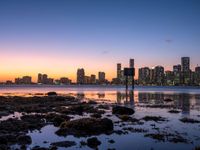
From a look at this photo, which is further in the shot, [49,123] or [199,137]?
[49,123]

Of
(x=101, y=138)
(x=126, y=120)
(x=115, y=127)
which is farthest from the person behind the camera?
(x=126, y=120)

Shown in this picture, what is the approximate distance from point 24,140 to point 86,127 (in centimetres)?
747

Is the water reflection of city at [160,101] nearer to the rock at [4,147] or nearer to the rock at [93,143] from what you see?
the rock at [93,143]

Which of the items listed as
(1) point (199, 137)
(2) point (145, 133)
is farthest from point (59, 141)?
(1) point (199, 137)

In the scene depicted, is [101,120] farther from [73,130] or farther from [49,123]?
[49,123]

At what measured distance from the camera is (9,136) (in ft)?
89.9

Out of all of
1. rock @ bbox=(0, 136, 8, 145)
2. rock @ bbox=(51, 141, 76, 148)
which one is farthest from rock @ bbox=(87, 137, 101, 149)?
rock @ bbox=(0, 136, 8, 145)

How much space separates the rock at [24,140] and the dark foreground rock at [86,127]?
389 cm

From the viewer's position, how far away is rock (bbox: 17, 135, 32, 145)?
84.0 ft

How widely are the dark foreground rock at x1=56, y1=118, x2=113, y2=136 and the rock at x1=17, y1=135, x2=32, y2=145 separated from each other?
389 cm

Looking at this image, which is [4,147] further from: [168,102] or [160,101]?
[160,101]

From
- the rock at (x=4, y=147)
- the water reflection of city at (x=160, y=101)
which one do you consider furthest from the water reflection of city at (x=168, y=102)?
the rock at (x=4, y=147)

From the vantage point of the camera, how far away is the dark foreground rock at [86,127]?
30594 mm

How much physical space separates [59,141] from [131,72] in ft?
443
